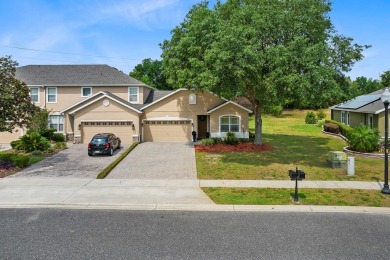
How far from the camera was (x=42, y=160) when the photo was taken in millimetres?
21250

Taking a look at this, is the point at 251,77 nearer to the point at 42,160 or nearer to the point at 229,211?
the point at 229,211

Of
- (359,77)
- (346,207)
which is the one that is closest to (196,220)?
(346,207)

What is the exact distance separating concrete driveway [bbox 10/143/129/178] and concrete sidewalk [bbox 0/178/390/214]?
1346 mm

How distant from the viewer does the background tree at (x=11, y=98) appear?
61.6ft

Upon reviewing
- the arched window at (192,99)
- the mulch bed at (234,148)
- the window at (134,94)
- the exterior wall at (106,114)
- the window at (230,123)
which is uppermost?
the window at (134,94)

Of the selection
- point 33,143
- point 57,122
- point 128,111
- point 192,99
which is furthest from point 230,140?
point 57,122

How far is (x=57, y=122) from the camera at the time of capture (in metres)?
33.1

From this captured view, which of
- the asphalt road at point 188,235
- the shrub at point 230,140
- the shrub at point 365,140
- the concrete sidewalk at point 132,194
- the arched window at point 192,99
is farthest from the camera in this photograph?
the arched window at point 192,99

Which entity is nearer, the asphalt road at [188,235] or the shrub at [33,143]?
the asphalt road at [188,235]

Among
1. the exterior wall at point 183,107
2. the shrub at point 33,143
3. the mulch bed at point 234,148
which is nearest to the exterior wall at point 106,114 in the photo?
the exterior wall at point 183,107

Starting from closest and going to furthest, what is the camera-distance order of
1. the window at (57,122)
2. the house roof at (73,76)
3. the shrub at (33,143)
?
1. the shrub at (33,143)
2. the window at (57,122)
3. the house roof at (73,76)

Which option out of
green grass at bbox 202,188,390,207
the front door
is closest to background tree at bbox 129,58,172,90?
the front door

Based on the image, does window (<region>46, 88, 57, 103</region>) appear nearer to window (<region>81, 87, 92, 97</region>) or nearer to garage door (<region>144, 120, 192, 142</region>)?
window (<region>81, 87, 92, 97</region>)

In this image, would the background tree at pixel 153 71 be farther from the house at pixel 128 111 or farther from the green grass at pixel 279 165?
the green grass at pixel 279 165
